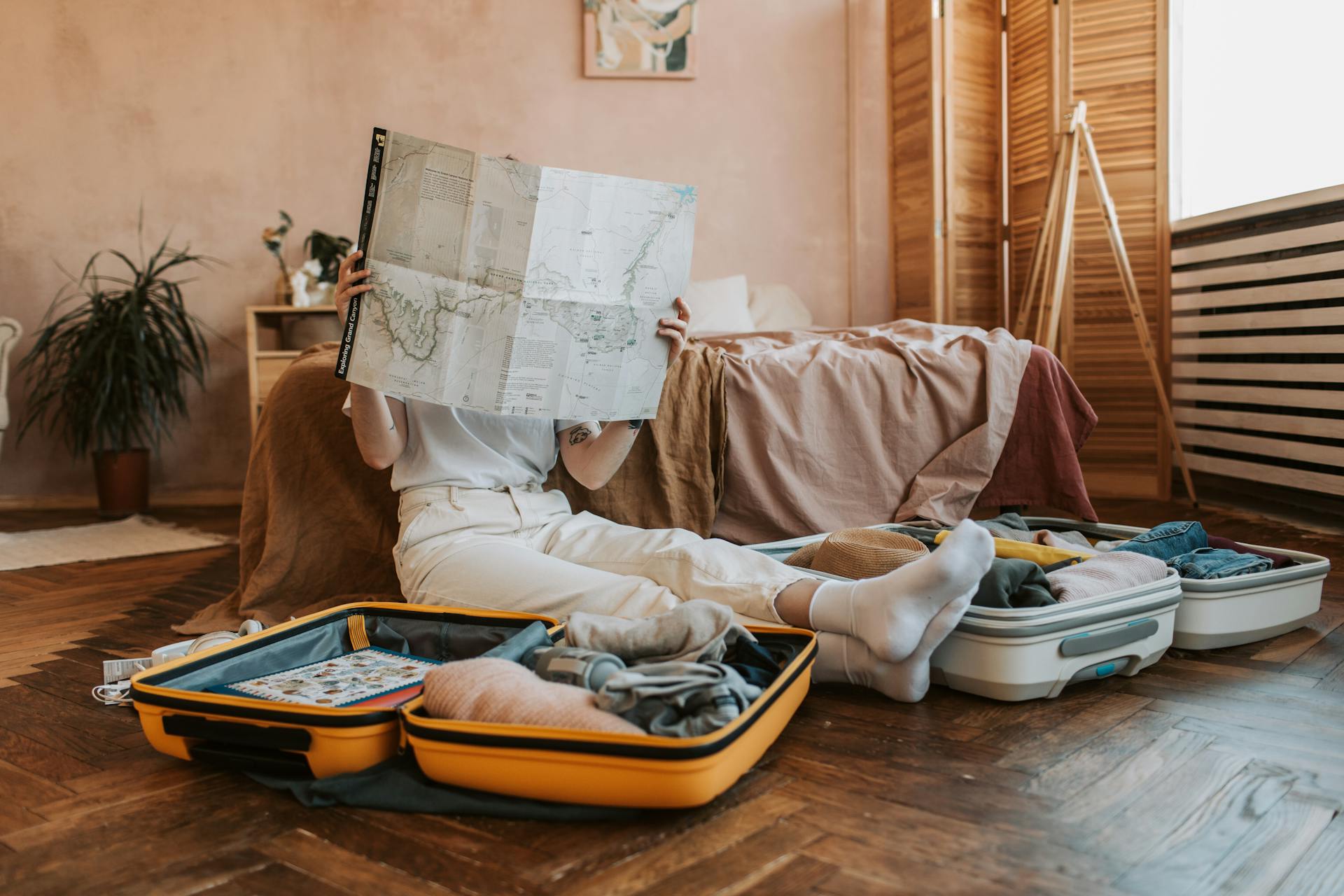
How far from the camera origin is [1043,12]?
3785mm

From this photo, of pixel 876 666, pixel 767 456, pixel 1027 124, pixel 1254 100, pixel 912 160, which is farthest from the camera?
pixel 912 160

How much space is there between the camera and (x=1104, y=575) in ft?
5.41

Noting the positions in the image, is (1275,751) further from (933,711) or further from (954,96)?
(954,96)

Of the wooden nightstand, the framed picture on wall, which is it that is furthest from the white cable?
the framed picture on wall

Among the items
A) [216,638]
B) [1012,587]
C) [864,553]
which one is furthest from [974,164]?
[216,638]

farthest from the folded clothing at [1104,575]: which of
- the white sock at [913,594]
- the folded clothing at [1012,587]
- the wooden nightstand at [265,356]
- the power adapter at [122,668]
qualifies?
the wooden nightstand at [265,356]

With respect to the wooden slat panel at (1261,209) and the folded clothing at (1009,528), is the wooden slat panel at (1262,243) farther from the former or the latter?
the folded clothing at (1009,528)

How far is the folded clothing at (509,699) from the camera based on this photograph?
44.5 inches

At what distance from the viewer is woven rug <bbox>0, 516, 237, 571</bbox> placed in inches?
117

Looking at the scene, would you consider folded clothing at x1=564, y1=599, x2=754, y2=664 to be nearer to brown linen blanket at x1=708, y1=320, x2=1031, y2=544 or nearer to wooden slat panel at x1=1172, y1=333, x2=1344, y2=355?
brown linen blanket at x1=708, y1=320, x2=1031, y2=544

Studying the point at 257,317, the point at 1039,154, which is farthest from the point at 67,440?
the point at 1039,154

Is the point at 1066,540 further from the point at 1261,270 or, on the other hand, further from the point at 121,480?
the point at 121,480

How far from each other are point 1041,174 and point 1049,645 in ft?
9.62

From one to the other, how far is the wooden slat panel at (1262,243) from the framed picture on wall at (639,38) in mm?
2201
